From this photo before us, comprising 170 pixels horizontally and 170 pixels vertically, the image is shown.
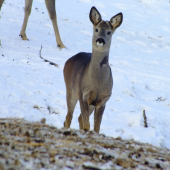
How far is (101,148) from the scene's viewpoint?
9.14 feet

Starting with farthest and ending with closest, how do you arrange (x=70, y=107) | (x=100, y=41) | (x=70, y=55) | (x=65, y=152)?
(x=70, y=55), (x=70, y=107), (x=100, y=41), (x=65, y=152)

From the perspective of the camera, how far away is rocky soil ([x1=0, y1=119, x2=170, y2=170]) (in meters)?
2.20

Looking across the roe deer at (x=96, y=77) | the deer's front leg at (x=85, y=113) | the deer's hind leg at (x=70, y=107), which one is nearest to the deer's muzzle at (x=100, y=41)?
the roe deer at (x=96, y=77)

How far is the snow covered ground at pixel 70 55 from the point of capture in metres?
5.74

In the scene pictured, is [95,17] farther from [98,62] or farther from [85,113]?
[85,113]

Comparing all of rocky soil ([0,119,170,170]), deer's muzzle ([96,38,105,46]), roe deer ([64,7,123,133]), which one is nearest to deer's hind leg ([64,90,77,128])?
roe deer ([64,7,123,133])

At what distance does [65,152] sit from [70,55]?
6.30 meters

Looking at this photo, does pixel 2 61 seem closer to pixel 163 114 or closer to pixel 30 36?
pixel 30 36

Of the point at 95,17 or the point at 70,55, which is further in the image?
the point at 70,55

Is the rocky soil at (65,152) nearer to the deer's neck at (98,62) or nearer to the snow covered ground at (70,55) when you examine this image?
the deer's neck at (98,62)

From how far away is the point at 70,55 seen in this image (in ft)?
28.4

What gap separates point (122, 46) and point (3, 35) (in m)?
3.75

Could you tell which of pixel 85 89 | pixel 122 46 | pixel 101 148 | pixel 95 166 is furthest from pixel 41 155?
pixel 122 46

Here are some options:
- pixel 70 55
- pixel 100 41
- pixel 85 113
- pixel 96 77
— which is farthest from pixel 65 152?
pixel 70 55
